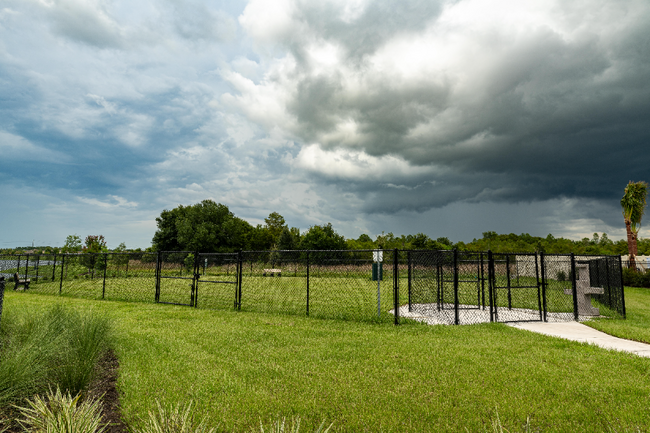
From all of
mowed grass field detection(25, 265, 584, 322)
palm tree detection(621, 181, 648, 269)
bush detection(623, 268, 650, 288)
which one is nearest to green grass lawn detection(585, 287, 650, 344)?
mowed grass field detection(25, 265, 584, 322)

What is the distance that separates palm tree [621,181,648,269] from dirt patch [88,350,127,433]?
1473 inches

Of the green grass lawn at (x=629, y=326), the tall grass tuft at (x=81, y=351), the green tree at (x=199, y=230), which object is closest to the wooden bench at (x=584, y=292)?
the green grass lawn at (x=629, y=326)

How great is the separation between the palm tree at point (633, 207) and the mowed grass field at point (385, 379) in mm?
28324

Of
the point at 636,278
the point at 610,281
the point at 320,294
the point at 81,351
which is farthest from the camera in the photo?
the point at 636,278

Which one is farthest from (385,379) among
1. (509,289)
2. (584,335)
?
(509,289)

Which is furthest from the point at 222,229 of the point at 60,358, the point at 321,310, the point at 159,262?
the point at 60,358

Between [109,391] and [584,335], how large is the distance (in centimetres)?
983

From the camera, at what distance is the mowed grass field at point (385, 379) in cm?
380

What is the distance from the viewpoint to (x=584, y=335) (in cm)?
815

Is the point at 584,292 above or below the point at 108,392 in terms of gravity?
above

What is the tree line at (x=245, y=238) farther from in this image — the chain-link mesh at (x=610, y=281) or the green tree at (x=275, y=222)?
the chain-link mesh at (x=610, y=281)

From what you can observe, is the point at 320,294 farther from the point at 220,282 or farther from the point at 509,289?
the point at 509,289

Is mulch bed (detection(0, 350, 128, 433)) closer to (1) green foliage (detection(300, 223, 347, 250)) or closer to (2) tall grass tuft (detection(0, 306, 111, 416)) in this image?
(2) tall grass tuft (detection(0, 306, 111, 416))

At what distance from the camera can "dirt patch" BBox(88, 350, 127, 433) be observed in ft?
12.3
